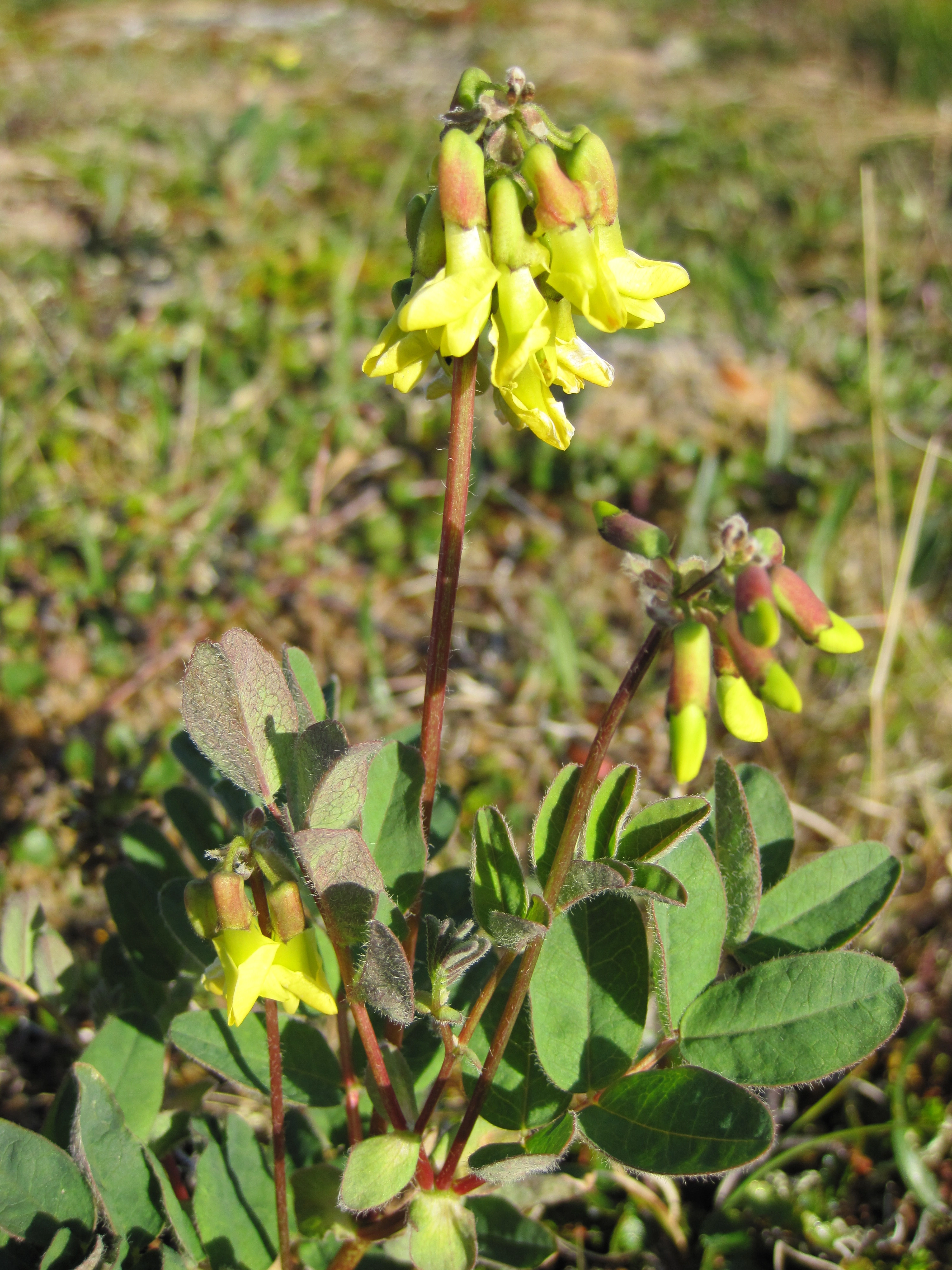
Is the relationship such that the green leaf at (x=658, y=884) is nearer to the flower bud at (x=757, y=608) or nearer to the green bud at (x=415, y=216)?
the flower bud at (x=757, y=608)

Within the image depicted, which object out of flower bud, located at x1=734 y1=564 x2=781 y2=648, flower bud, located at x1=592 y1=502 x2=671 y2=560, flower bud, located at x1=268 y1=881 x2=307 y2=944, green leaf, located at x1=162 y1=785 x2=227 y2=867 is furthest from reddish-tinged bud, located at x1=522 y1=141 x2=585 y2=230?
green leaf, located at x1=162 y1=785 x2=227 y2=867

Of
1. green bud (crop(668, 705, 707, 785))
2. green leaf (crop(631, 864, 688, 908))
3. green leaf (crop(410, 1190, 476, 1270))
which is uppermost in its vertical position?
green bud (crop(668, 705, 707, 785))

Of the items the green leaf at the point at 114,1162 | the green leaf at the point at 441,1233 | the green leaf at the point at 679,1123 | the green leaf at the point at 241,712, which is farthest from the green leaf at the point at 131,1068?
the green leaf at the point at 679,1123

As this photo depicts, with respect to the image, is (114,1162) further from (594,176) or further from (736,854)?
(594,176)

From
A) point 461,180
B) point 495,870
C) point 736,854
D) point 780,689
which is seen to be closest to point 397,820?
point 495,870

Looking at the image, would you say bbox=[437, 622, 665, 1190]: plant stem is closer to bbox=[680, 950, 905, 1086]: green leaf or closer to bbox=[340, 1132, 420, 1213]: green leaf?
bbox=[340, 1132, 420, 1213]: green leaf

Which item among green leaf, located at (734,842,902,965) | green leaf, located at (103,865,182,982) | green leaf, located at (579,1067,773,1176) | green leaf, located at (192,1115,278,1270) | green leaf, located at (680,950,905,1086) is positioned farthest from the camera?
green leaf, located at (103,865,182,982)
